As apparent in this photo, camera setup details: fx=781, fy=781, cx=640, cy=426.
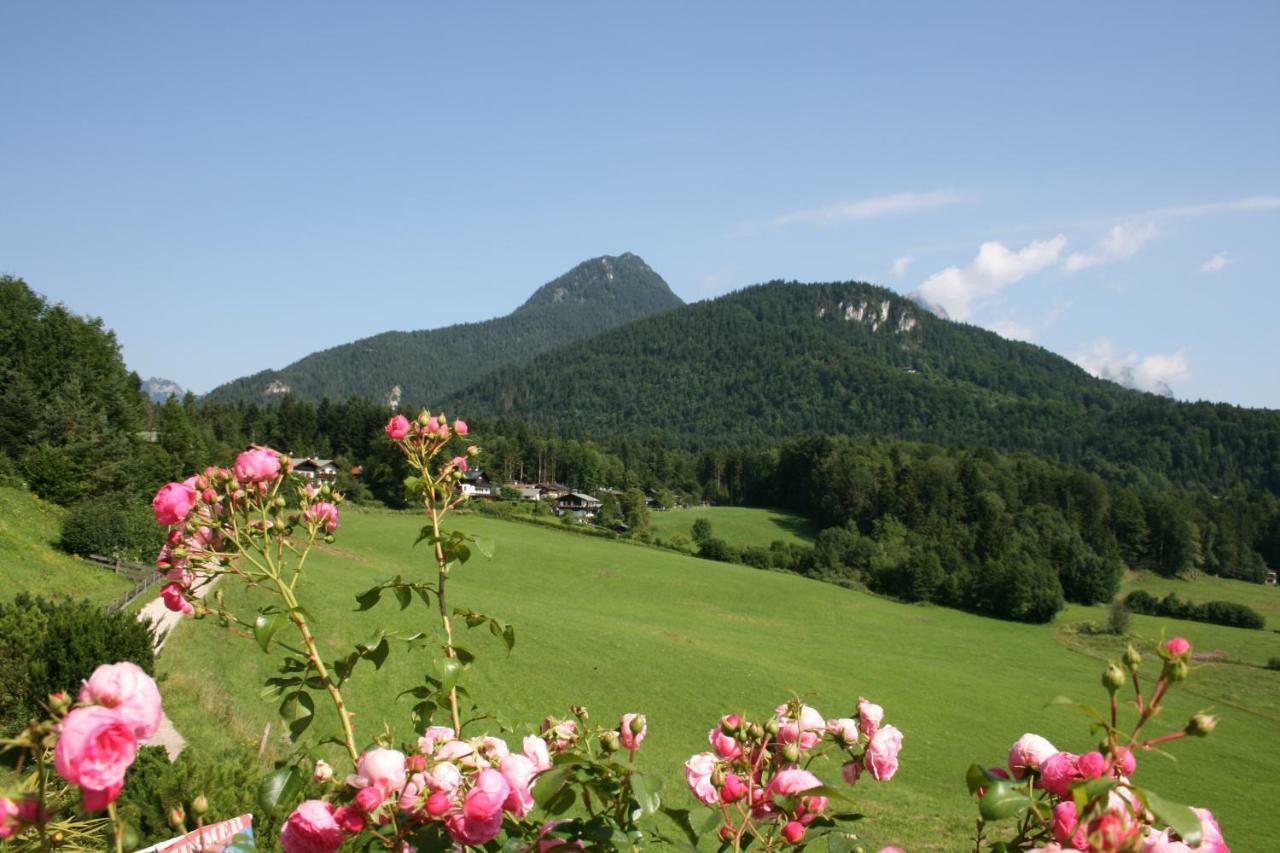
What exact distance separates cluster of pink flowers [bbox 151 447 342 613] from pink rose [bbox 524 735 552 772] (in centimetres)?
109

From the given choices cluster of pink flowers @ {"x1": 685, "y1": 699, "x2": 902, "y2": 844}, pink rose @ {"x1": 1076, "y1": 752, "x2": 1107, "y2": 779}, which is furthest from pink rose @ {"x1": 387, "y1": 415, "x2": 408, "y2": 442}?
pink rose @ {"x1": 1076, "y1": 752, "x2": 1107, "y2": 779}

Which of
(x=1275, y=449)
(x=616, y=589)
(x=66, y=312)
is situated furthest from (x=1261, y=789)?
(x=1275, y=449)

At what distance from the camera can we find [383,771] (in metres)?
1.55

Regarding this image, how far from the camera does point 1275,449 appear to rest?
455 ft

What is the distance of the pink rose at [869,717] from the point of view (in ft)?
7.40

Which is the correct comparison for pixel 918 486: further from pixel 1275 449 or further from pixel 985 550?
pixel 1275 449

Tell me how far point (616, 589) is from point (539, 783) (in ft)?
149

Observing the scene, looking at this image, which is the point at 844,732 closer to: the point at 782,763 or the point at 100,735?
the point at 782,763

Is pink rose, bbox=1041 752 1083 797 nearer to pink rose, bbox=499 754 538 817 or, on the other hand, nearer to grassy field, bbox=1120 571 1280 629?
pink rose, bbox=499 754 538 817

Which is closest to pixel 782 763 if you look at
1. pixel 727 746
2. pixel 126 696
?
pixel 727 746

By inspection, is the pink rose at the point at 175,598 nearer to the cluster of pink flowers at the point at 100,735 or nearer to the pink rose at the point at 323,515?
the pink rose at the point at 323,515

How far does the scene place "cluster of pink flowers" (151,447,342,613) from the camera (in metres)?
2.38

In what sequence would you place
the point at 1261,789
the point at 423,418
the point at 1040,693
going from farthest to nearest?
the point at 1040,693, the point at 1261,789, the point at 423,418

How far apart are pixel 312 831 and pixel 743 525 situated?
8205cm
